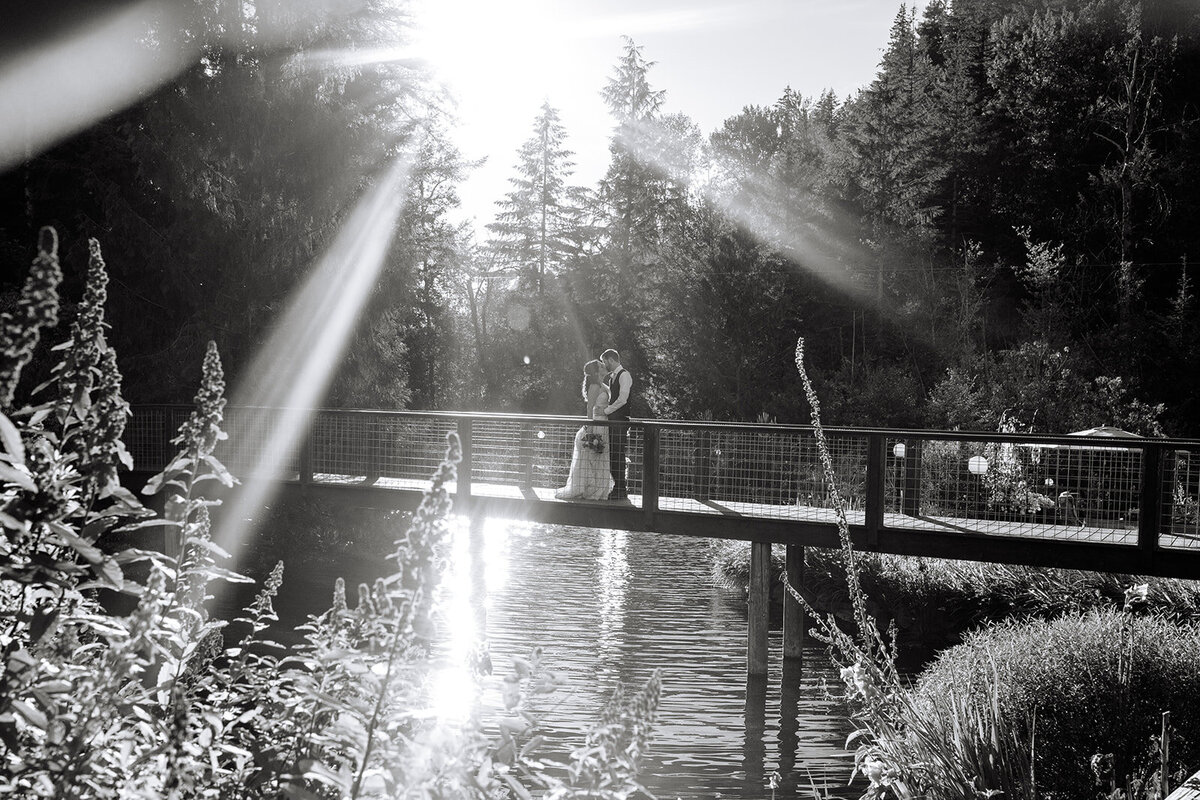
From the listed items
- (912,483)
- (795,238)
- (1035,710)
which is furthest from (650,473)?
(795,238)

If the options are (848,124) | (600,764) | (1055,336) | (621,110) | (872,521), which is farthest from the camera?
(621,110)

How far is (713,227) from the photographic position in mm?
37094

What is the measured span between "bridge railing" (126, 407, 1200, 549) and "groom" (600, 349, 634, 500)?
29cm

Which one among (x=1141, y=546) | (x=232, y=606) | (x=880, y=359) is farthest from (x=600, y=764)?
(x=880, y=359)

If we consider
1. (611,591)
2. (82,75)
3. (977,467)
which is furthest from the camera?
(82,75)

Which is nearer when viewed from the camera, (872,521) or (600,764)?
(600,764)

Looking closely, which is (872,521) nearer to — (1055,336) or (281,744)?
(281,744)

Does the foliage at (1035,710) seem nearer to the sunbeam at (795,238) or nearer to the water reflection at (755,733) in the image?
the water reflection at (755,733)

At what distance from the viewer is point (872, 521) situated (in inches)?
450

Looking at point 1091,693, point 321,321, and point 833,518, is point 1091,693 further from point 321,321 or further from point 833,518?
point 321,321

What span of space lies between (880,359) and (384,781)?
35.6 metres

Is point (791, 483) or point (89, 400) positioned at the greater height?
point (89, 400)

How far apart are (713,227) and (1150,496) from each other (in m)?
28.0

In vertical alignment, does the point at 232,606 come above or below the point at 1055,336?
below
